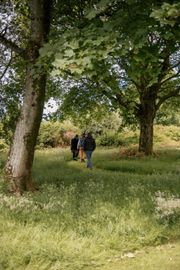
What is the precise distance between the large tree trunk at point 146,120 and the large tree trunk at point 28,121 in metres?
17.0

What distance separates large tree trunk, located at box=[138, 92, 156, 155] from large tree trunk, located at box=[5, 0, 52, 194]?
17.0m

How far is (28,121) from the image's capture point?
13.2 meters

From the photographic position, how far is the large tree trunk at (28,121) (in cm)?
1312

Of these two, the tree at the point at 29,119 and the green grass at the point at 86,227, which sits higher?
the tree at the point at 29,119

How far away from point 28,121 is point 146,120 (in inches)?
692

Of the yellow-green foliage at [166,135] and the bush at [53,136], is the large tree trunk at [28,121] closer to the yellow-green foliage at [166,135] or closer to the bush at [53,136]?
the yellow-green foliage at [166,135]

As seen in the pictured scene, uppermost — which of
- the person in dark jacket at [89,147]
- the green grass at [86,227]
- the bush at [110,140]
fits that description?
the bush at [110,140]

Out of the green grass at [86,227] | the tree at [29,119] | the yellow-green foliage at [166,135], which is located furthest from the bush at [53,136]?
the green grass at [86,227]

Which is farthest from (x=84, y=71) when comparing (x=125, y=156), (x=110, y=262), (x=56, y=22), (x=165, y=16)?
(x=125, y=156)

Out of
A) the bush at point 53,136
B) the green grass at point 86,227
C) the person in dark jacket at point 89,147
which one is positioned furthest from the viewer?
the bush at point 53,136

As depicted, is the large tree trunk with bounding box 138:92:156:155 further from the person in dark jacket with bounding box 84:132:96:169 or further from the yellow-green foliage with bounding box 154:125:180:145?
the yellow-green foliage with bounding box 154:125:180:145

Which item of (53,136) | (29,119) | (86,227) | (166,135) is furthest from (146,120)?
(86,227)

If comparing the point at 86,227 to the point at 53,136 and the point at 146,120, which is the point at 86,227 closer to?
the point at 146,120

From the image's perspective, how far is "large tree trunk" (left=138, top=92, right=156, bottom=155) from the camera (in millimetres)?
29609
